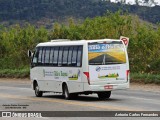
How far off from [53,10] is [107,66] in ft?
469

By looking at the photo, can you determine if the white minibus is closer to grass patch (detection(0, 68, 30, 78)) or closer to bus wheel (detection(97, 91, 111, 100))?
bus wheel (detection(97, 91, 111, 100))

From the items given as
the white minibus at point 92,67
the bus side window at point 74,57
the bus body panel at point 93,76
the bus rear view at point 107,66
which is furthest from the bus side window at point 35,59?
the bus rear view at point 107,66

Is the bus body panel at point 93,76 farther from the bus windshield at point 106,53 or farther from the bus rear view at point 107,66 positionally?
the bus windshield at point 106,53

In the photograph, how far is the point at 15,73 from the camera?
47375 mm

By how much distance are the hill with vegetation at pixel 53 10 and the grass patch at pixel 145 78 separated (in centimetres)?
11880

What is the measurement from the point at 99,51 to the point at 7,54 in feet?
111

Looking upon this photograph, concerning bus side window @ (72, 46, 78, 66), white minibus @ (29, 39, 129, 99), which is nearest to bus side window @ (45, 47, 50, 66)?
white minibus @ (29, 39, 129, 99)

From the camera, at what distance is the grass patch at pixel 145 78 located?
104ft

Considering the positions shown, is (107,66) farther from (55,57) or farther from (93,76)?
(55,57)

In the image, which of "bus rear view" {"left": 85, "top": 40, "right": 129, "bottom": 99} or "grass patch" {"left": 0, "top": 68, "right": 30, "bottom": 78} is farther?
"grass patch" {"left": 0, "top": 68, "right": 30, "bottom": 78}

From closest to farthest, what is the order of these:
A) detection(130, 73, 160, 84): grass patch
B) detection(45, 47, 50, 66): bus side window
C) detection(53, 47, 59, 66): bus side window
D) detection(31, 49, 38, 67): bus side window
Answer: detection(53, 47, 59, 66): bus side window
detection(45, 47, 50, 66): bus side window
detection(31, 49, 38, 67): bus side window
detection(130, 73, 160, 84): grass patch

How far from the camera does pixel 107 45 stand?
71.9 ft

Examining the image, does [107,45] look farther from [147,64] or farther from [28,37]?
[28,37]

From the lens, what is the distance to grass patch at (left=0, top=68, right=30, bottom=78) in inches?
1801
